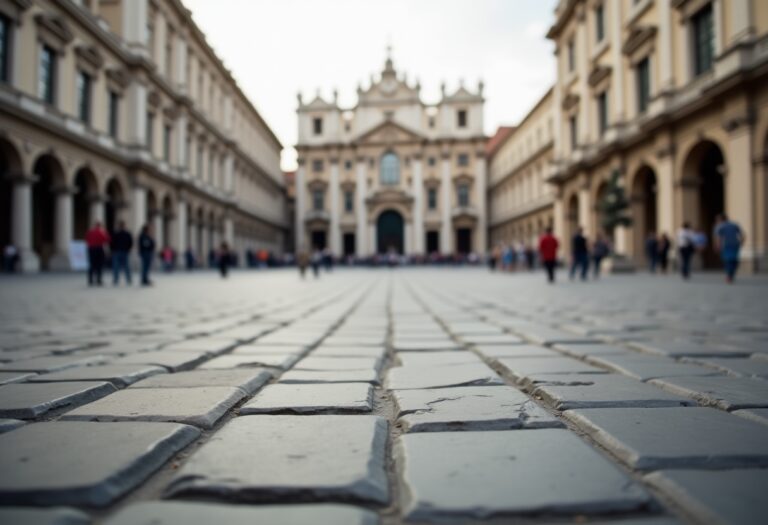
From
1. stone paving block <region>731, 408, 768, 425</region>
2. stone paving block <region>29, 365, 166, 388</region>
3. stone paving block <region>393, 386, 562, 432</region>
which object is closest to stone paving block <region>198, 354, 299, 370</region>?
stone paving block <region>29, 365, 166, 388</region>

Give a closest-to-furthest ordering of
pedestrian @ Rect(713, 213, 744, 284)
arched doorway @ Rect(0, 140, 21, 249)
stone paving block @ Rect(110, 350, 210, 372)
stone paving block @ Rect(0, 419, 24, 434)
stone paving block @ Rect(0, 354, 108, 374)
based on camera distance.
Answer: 1. stone paving block @ Rect(0, 419, 24, 434)
2. stone paving block @ Rect(0, 354, 108, 374)
3. stone paving block @ Rect(110, 350, 210, 372)
4. pedestrian @ Rect(713, 213, 744, 284)
5. arched doorway @ Rect(0, 140, 21, 249)

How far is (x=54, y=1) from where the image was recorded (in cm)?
2028

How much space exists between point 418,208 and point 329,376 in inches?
2036

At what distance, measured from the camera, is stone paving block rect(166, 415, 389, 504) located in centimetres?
112

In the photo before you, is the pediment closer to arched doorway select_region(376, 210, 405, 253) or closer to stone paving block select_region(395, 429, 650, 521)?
arched doorway select_region(376, 210, 405, 253)

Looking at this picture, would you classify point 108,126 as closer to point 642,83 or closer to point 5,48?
point 5,48

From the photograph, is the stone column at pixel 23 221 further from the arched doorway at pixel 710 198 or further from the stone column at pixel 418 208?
the stone column at pixel 418 208

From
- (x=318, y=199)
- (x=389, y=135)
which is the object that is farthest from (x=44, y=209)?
(x=389, y=135)

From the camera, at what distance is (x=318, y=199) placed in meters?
56.3

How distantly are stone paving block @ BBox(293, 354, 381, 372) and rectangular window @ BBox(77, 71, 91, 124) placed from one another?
24364mm

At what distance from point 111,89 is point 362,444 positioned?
28152 mm

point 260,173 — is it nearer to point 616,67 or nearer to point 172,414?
point 616,67

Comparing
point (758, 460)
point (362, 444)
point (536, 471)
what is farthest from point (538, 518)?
point (758, 460)

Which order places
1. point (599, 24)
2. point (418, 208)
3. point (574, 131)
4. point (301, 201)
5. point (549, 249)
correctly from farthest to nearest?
point (301, 201) → point (418, 208) → point (574, 131) → point (599, 24) → point (549, 249)
